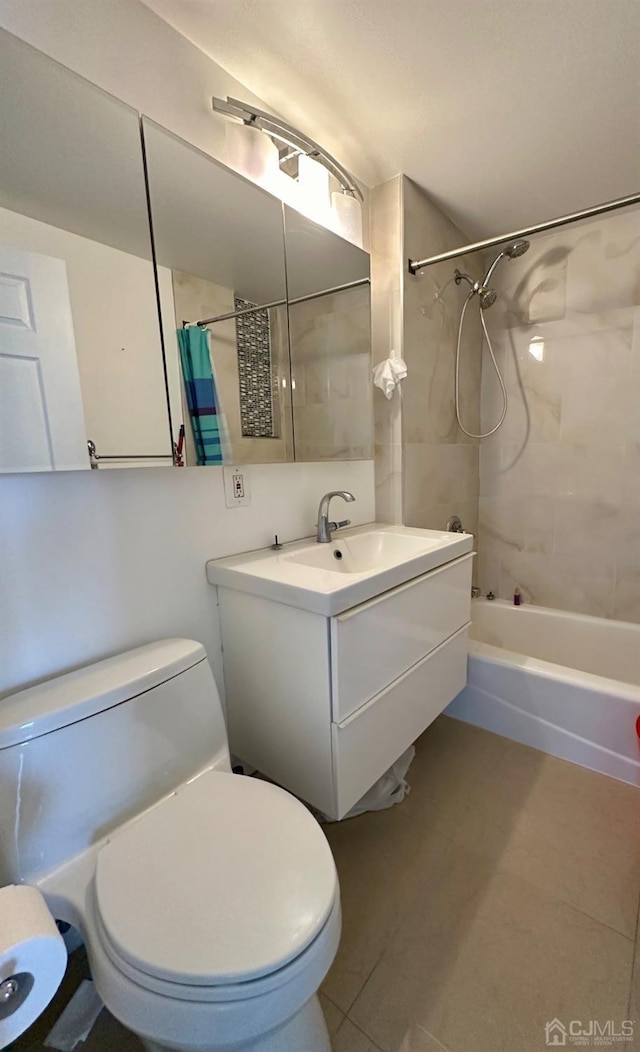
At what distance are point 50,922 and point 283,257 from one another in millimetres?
1660

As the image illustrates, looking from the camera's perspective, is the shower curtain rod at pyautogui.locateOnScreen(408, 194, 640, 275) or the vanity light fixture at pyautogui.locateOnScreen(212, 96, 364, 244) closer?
the vanity light fixture at pyautogui.locateOnScreen(212, 96, 364, 244)

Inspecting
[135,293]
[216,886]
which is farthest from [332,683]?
[135,293]

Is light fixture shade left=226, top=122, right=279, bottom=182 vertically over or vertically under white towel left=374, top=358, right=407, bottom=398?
over

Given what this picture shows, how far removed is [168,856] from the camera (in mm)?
768

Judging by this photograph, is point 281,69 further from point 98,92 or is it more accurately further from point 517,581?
point 517,581

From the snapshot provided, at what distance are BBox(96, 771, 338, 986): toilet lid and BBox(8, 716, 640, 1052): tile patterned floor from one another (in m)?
0.49

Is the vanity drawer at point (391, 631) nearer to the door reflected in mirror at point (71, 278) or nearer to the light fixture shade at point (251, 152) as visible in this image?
the door reflected in mirror at point (71, 278)

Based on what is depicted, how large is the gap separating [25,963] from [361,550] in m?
1.27

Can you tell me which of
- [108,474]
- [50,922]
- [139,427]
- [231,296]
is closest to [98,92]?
[231,296]

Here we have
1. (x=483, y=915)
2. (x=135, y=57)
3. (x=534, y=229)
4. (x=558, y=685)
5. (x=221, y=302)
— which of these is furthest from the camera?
(x=558, y=685)

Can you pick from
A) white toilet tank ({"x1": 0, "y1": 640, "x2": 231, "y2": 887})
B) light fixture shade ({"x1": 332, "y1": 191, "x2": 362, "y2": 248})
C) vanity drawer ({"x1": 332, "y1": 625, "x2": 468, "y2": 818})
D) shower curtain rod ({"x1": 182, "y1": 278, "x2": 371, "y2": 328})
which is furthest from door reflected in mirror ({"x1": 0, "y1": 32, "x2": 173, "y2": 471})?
vanity drawer ({"x1": 332, "y1": 625, "x2": 468, "y2": 818})

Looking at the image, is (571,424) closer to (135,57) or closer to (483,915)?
(483,915)

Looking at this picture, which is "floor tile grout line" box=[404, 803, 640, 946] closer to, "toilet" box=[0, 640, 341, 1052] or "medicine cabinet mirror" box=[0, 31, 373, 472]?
"toilet" box=[0, 640, 341, 1052]

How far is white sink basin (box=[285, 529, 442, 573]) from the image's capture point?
1429 mm
